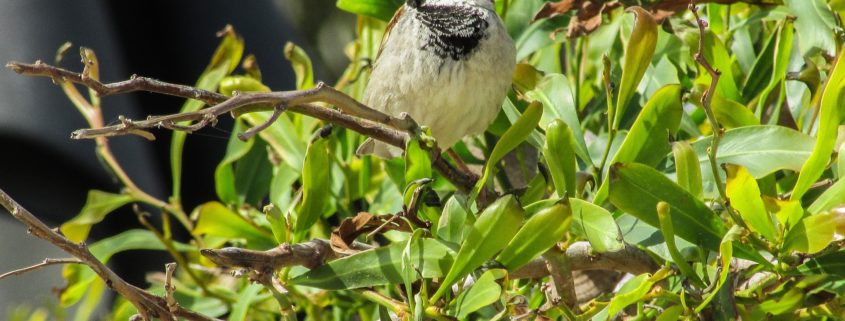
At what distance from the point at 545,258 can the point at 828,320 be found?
0.90ft

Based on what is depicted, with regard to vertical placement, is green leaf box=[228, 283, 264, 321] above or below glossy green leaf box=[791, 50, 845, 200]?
below

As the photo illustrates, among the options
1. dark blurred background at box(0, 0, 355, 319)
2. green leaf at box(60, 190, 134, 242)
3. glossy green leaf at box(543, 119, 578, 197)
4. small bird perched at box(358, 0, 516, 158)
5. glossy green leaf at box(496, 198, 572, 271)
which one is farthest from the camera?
dark blurred background at box(0, 0, 355, 319)

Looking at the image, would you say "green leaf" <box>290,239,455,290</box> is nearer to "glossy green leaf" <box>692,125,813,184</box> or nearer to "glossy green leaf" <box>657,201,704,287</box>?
"glossy green leaf" <box>657,201,704,287</box>

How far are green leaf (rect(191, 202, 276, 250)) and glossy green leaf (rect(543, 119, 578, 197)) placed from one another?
0.51 meters

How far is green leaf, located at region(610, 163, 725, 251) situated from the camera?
0.91 metres

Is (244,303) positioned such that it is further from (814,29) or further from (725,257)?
(814,29)

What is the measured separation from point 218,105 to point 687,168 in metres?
0.41

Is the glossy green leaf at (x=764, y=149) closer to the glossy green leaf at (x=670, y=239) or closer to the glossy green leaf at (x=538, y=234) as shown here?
the glossy green leaf at (x=670, y=239)

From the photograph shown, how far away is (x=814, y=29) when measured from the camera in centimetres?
121

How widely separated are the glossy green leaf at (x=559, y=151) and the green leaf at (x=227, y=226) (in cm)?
51

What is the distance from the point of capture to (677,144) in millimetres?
901

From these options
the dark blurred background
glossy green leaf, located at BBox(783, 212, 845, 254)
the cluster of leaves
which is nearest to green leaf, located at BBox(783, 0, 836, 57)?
the cluster of leaves

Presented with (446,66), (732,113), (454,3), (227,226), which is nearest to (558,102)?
(732,113)

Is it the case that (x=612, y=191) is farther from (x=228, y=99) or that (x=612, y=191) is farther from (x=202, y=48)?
(x=202, y=48)
